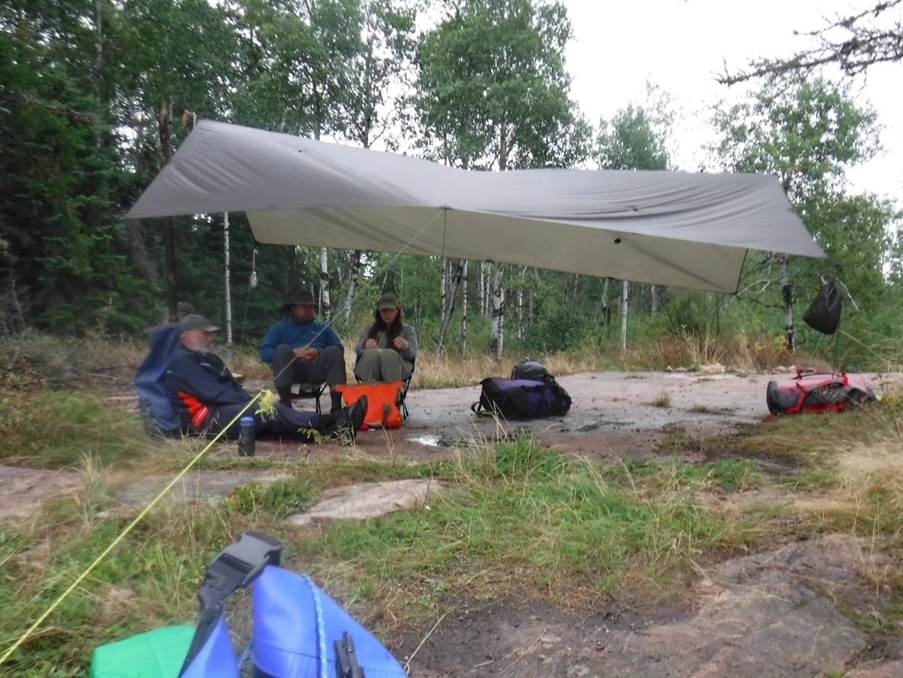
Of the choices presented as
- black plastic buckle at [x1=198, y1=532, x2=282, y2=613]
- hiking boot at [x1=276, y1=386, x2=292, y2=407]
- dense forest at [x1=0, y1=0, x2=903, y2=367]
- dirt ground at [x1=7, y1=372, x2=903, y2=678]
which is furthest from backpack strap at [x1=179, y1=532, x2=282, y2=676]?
dense forest at [x1=0, y1=0, x2=903, y2=367]

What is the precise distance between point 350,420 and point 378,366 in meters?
→ 0.89

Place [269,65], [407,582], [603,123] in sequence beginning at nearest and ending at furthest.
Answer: [407,582], [269,65], [603,123]

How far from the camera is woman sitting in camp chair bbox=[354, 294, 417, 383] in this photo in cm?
477

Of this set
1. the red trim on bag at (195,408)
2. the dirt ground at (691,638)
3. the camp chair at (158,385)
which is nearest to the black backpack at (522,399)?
the red trim on bag at (195,408)

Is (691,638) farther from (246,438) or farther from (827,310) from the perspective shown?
(827,310)

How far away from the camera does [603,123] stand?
63.5 ft

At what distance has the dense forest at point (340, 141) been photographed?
10711 millimetres

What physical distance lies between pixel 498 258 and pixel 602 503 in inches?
145

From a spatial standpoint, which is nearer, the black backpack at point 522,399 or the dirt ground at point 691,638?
the dirt ground at point 691,638

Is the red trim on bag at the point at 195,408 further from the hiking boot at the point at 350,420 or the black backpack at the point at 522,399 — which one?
the black backpack at the point at 522,399

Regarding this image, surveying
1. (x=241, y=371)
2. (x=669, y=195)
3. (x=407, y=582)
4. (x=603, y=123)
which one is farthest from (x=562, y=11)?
(x=407, y=582)

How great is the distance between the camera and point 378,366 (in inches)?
188

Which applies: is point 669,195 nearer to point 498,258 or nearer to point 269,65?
point 498,258

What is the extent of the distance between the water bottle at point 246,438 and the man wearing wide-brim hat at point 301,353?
0.89 meters
